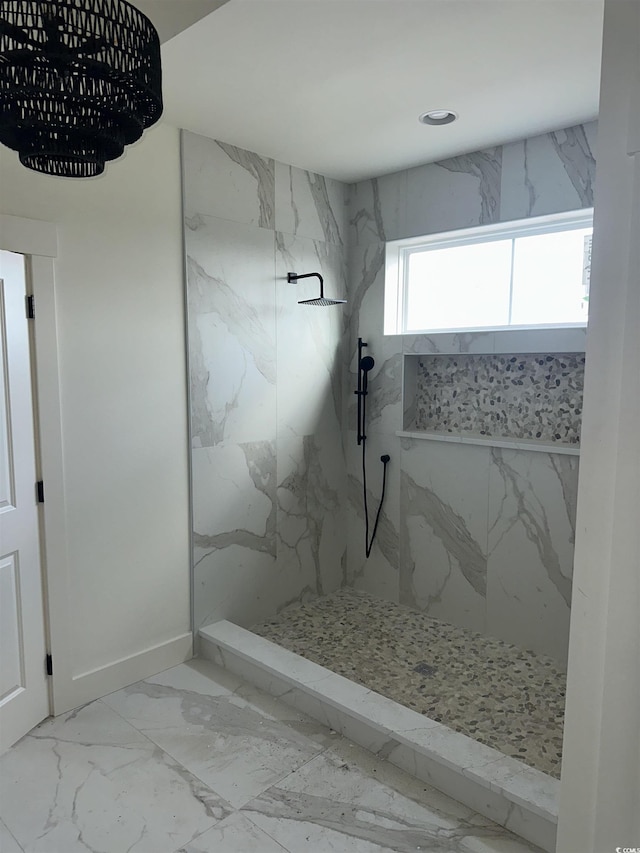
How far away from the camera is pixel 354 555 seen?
406 cm

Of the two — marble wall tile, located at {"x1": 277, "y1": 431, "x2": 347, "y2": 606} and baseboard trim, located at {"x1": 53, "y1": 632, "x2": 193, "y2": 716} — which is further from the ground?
marble wall tile, located at {"x1": 277, "y1": 431, "x2": 347, "y2": 606}

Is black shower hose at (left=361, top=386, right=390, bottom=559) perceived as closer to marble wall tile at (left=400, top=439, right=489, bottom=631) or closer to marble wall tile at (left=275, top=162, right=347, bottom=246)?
marble wall tile at (left=400, top=439, right=489, bottom=631)

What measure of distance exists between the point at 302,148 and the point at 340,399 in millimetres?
1566

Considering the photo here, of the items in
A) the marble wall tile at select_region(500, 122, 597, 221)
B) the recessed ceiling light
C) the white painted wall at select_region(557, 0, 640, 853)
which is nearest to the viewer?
the white painted wall at select_region(557, 0, 640, 853)

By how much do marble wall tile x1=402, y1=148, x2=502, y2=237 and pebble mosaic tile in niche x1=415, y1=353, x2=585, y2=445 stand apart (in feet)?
2.51

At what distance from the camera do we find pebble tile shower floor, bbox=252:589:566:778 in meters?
2.53

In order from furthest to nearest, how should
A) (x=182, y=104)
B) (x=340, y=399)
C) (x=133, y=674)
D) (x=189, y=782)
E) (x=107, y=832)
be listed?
(x=340, y=399) → (x=133, y=674) → (x=182, y=104) → (x=189, y=782) → (x=107, y=832)

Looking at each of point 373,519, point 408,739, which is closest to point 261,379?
point 373,519

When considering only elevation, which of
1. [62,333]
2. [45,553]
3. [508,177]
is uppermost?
[508,177]

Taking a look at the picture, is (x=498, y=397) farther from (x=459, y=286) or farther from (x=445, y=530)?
(x=445, y=530)

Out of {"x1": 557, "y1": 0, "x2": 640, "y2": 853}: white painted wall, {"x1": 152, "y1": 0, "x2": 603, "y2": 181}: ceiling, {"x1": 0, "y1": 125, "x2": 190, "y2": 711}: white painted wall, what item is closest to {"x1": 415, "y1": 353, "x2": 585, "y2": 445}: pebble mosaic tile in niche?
{"x1": 152, "y1": 0, "x2": 603, "y2": 181}: ceiling

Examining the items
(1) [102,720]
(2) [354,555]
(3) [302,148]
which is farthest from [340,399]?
(1) [102,720]

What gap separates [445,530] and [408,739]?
4.70ft

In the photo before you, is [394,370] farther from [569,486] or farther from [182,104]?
[182,104]
